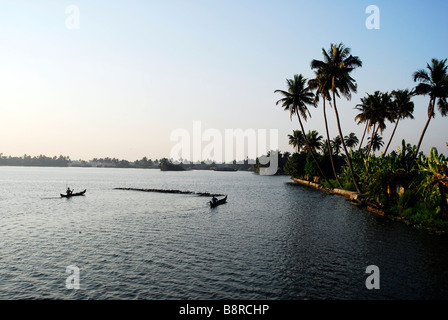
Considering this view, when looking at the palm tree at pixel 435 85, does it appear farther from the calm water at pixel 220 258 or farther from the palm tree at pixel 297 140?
the palm tree at pixel 297 140

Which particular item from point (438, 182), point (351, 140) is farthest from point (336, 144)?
point (438, 182)

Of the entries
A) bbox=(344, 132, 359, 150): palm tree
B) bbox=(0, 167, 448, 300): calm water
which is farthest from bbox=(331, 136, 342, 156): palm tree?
bbox=(0, 167, 448, 300): calm water

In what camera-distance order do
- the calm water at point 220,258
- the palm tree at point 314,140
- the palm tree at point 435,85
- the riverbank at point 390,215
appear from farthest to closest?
the palm tree at point 314,140 → the palm tree at point 435,85 → the riverbank at point 390,215 → the calm water at point 220,258

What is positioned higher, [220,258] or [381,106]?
[381,106]

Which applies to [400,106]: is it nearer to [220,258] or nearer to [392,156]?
[392,156]

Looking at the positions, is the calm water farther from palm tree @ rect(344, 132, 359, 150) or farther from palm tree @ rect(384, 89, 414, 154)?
palm tree @ rect(344, 132, 359, 150)

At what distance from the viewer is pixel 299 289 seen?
57.1ft

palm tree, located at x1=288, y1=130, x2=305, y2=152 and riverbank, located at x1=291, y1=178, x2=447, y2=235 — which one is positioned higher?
palm tree, located at x1=288, y1=130, x2=305, y2=152

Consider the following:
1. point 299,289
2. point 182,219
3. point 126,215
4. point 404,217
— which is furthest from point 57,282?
point 404,217

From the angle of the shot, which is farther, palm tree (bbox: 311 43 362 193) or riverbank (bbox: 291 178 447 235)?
palm tree (bbox: 311 43 362 193)

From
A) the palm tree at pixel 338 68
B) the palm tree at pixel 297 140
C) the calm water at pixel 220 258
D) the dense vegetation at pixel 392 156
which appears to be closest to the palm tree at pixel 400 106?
the dense vegetation at pixel 392 156

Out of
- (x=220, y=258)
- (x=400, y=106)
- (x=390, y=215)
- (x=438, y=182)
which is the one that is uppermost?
(x=400, y=106)

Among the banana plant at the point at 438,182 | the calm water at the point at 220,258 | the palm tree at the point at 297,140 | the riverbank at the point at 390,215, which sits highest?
the palm tree at the point at 297,140

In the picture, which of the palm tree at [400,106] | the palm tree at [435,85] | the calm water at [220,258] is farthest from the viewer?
the palm tree at [400,106]
